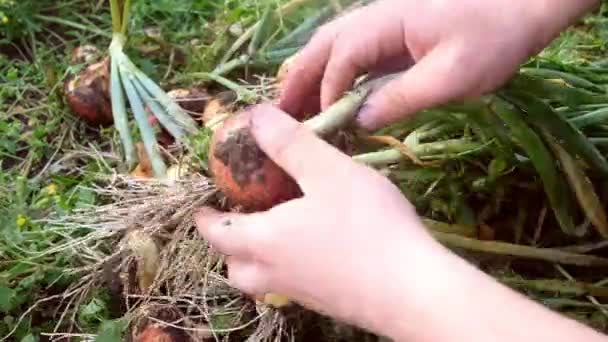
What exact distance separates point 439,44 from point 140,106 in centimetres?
84

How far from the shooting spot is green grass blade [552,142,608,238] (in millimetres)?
1080

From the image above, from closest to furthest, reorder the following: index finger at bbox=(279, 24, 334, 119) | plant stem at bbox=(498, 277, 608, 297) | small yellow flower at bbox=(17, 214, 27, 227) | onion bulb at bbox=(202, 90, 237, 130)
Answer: index finger at bbox=(279, 24, 334, 119)
plant stem at bbox=(498, 277, 608, 297)
small yellow flower at bbox=(17, 214, 27, 227)
onion bulb at bbox=(202, 90, 237, 130)

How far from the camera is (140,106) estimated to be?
1588mm

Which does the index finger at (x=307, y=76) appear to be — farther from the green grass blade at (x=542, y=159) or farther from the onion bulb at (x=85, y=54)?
the onion bulb at (x=85, y=54)

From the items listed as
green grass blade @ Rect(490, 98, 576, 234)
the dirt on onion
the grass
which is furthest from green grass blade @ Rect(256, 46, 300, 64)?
green grass blade @ Rect(490, 98, 576, 234)

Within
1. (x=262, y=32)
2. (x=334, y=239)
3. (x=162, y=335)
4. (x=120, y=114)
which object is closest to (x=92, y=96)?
(x=120, y=114)

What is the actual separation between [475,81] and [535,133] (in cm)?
23

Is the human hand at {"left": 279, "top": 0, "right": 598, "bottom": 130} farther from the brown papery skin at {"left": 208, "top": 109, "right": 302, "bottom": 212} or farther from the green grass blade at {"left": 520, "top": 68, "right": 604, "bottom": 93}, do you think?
the green grass blade at {"left": 520, "top": 68, "right": 604, "bottom": 93}

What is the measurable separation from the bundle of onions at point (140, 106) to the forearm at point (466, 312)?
78cm

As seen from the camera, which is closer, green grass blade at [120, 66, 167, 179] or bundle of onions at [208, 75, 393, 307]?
bundle of onions at [208, 75, 393, 307]

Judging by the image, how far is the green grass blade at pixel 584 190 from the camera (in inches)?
42.5

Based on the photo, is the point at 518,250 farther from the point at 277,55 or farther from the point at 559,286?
the point at 277,55

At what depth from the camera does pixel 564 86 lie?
1109 mm

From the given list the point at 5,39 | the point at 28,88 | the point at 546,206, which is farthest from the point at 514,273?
the point at 5,39
